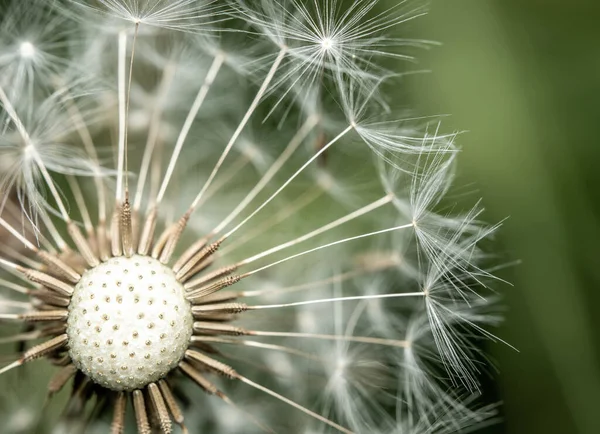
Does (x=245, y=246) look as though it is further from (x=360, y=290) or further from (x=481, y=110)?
(x=481, y=110)

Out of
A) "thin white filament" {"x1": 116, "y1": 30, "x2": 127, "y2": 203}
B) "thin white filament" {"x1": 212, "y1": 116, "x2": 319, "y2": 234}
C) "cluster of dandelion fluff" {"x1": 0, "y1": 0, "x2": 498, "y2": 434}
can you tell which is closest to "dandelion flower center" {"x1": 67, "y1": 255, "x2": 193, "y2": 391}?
"cluster of dandelion fluff" {"x1": 0, "y1": 0, "x2": 498, "y2": 434}

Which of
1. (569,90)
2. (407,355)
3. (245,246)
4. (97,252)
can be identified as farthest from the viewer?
(569,90)

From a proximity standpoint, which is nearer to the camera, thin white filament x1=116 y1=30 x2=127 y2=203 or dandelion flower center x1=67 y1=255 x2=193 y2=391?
dandelion flower center x1=67 y1=255 x2=193 y2=391

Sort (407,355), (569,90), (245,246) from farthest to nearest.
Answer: (569,90)
(245,246)
(407,355)

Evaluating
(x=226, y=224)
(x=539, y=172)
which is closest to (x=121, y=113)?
(x=226, y=224)

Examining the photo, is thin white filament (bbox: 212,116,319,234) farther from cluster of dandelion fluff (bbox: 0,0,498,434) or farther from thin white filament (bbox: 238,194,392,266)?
thin white filament (bbox: 238,194,392,266)

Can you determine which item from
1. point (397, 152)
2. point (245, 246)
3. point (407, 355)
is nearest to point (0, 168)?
point (245, 246)

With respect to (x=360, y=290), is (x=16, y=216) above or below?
above

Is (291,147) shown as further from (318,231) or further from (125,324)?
(125,324)
